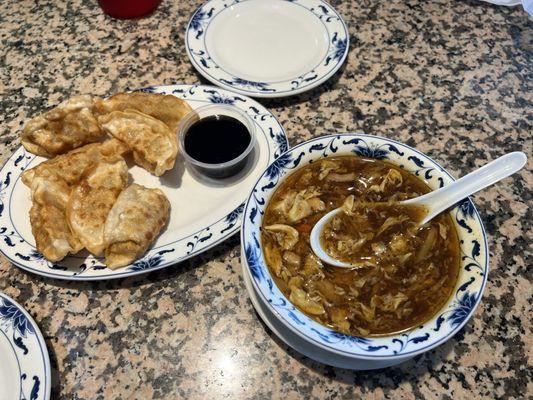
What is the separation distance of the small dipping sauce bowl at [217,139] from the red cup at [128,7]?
0.94 meters

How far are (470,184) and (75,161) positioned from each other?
1.45 meters

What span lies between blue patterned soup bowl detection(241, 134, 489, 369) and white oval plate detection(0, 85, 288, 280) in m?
0.28

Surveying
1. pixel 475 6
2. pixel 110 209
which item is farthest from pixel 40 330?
pixel 475 6

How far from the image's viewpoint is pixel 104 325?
1.47m

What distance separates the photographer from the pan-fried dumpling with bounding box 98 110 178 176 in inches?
66.6

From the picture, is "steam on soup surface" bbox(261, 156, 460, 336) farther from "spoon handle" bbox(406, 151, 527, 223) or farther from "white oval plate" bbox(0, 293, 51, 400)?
"white oval plate" bbox(0, 293, 51, 400)

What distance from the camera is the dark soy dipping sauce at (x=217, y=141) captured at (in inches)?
66.0

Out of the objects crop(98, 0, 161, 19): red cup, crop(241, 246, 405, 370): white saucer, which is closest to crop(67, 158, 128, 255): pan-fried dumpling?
crop(241, 246, 405, 370): white saucer

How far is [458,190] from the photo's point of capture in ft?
4.29

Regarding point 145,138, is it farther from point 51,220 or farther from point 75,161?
point 51,220

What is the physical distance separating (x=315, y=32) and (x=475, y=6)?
0.99 metres

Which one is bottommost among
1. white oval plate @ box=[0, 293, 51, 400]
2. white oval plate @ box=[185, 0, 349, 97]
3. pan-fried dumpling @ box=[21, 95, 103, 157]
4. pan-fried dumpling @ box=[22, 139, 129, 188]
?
white oval plate @ box=[0, 293, 51, 400]

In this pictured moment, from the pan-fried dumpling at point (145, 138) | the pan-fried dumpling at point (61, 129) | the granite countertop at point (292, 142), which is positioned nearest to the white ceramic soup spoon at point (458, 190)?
the granite countertop at point (292, 142)

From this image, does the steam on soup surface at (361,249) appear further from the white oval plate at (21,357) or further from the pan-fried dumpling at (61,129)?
the pan-fried dumpling at (61,129)
